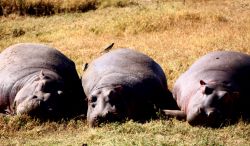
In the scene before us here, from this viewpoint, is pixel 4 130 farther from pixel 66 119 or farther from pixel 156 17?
pixel 156 17

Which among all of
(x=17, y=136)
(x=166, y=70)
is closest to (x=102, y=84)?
(x=17, y=136)

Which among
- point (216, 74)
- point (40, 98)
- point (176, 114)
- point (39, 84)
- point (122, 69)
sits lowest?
point (176, 114)

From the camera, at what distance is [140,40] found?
15.2 meters

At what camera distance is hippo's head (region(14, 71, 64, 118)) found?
27.2 feet

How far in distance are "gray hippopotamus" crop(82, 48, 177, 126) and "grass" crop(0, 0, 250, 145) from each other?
12.0 inches

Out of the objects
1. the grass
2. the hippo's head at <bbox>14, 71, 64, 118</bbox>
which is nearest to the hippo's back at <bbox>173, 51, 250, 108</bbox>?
Answer: the grass

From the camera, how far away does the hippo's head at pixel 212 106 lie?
25.1 feet

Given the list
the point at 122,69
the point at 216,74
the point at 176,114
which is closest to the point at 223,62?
the point at 216,74

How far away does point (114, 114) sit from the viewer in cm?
788

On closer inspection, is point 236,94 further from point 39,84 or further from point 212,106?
point 39,84

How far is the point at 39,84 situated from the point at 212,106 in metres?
2.69

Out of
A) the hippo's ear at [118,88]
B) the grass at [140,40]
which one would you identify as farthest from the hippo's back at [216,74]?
the hippo's ear at [118,88]

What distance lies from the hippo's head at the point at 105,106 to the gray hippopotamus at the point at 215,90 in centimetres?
84

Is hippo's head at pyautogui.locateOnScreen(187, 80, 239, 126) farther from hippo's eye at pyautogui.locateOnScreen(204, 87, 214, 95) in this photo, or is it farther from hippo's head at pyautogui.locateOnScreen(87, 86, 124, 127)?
hippo's head at pyautogui.locateOnScreen(87, 86, 124, 127)
